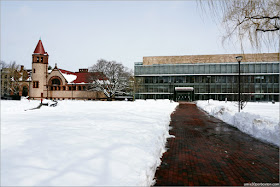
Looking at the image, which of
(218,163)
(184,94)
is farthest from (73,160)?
(184,94)

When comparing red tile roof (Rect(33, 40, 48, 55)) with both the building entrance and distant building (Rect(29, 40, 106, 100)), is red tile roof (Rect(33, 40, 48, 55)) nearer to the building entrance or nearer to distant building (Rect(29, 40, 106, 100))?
distant building (Rect(29, 40, 106, 100))

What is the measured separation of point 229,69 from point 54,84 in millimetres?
58877

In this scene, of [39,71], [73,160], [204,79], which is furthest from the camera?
Result: [39,71]

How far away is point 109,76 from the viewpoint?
49.3m

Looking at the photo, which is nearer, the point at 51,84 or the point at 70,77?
the point at 51,84

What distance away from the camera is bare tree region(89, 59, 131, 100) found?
48.9 m

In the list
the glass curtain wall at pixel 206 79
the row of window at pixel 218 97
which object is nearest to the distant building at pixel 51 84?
the row of window at pixel 218 97

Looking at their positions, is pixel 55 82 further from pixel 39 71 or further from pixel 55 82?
pixel 39 71

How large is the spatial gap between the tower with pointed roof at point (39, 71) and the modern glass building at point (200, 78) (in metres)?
31.4

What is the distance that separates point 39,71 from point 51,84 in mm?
5680

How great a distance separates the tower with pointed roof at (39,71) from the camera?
60.0 m

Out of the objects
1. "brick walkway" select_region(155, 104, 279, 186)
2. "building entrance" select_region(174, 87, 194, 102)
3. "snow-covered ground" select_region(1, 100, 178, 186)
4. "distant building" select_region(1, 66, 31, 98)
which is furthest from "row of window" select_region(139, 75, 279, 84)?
"snow-covered ground" select_region(1, 100, 178, 186)

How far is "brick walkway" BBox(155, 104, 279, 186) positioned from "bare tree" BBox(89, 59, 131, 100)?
137 ft

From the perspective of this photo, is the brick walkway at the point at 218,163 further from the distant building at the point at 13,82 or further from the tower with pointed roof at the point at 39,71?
the tower with pointed roof at the point at 39,71
